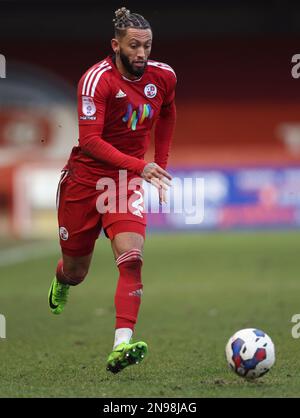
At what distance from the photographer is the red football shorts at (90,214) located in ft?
23.1

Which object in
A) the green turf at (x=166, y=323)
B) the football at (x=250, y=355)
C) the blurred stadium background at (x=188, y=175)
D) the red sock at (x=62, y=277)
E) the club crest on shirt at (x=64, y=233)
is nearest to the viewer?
the football at (x=250, y=355)

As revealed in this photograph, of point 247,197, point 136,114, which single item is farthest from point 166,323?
point 247,197

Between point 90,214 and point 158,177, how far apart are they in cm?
96

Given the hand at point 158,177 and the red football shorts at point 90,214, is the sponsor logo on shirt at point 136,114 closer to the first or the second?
the red football shorts at point 90,214

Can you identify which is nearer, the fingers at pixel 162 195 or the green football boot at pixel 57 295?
the fingers at pixel 162 195

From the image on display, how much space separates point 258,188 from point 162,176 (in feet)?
53.0

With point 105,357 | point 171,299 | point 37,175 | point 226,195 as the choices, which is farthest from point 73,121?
point 105,357

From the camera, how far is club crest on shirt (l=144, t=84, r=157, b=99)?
716cm

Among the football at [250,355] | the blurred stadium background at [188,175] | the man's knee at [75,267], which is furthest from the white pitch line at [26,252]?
the football at [250,355]

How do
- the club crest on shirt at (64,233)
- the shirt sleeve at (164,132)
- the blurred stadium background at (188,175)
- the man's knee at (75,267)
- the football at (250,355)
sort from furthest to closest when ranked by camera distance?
the blurred stadium background at (188,175) < the man's knee at (75,267) < the shirt sleeve at (164,132) < the club crest on shirt at (64,233) < the football at (250,355)

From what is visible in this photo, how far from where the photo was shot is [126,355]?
20.8ft

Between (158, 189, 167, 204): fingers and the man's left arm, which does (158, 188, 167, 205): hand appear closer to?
(158, 189, 167, 204): fingers

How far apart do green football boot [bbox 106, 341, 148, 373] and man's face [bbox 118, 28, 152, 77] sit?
1935mm

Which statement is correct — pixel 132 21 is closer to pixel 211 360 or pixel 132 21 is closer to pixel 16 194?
pixel 211 360
